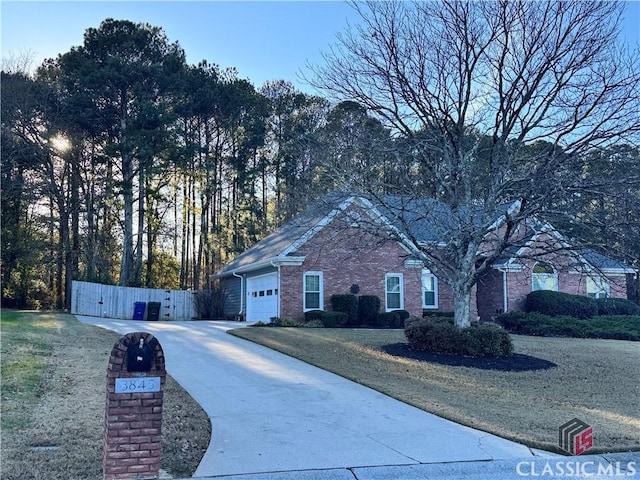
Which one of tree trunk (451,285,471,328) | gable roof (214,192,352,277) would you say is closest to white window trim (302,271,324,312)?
gable roof (214,192,352,277)

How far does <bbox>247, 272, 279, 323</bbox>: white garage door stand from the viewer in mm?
22688

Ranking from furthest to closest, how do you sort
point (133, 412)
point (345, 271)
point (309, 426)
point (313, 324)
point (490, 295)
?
point (490, 295) < point (345, 271) < point (313, 324) < point (309, 426) < point (133, 412)

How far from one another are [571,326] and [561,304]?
→ 3.06 meters

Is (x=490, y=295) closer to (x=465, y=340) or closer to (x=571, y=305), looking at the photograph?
(x=571, y=305)

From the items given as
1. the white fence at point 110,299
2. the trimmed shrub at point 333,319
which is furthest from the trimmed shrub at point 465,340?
the white fence at point 110,299

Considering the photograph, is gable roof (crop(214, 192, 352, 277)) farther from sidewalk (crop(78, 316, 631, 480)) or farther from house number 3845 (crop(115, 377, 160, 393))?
house number 3845 (crop(115, 377, 160, 393))

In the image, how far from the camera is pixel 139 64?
3030 cm

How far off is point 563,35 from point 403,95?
3.96 m

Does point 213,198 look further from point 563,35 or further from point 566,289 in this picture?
point 563,35

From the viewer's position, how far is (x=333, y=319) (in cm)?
2119

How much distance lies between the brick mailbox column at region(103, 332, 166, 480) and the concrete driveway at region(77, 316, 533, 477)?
0.66m

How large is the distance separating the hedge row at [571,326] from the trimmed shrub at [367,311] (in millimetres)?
5208

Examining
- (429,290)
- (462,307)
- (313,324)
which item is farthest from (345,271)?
(462,307)

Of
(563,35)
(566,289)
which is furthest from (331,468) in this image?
(566,289)
